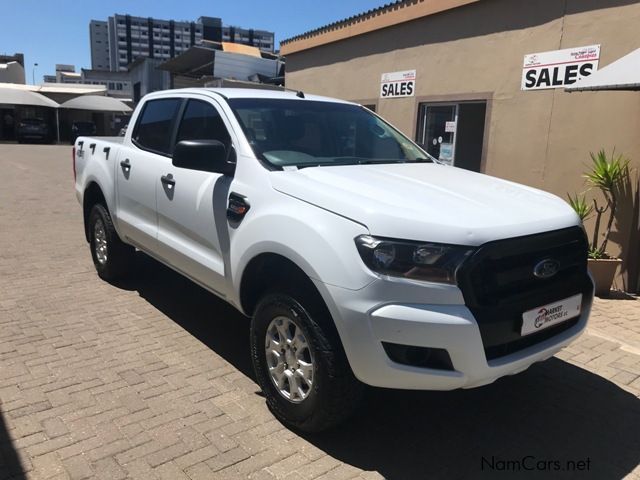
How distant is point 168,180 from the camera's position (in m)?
4.01

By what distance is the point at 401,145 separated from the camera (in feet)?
13.8

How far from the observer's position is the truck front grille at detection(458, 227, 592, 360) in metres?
2.45

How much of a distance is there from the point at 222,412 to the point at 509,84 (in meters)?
6.15

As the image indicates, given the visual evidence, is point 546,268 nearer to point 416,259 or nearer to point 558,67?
point 416,259

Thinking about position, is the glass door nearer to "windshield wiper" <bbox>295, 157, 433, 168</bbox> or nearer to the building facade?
the building facade

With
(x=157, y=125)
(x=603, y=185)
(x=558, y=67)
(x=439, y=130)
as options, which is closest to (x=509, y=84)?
(x=558, y=67)

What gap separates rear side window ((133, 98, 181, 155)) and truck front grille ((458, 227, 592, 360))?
2.81 m

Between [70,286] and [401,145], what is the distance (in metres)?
3.61

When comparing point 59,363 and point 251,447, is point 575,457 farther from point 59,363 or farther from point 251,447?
point 59,363

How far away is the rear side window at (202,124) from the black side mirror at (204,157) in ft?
1.02

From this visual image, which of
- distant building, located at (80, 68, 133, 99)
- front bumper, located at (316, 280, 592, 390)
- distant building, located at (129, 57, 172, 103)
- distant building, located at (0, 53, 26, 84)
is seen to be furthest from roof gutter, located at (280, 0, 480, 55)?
distant building, located at (80, 68, 133, 99)

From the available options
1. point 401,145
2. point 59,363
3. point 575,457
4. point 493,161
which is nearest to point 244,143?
point 401,145

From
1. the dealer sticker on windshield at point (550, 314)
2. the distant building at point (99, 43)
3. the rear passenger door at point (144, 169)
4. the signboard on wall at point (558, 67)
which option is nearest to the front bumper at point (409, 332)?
the dealer sticker on windshield at point (550, 314)

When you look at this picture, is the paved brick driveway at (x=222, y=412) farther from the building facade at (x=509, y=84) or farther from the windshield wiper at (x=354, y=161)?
the building facade at (x=509, y=84)
